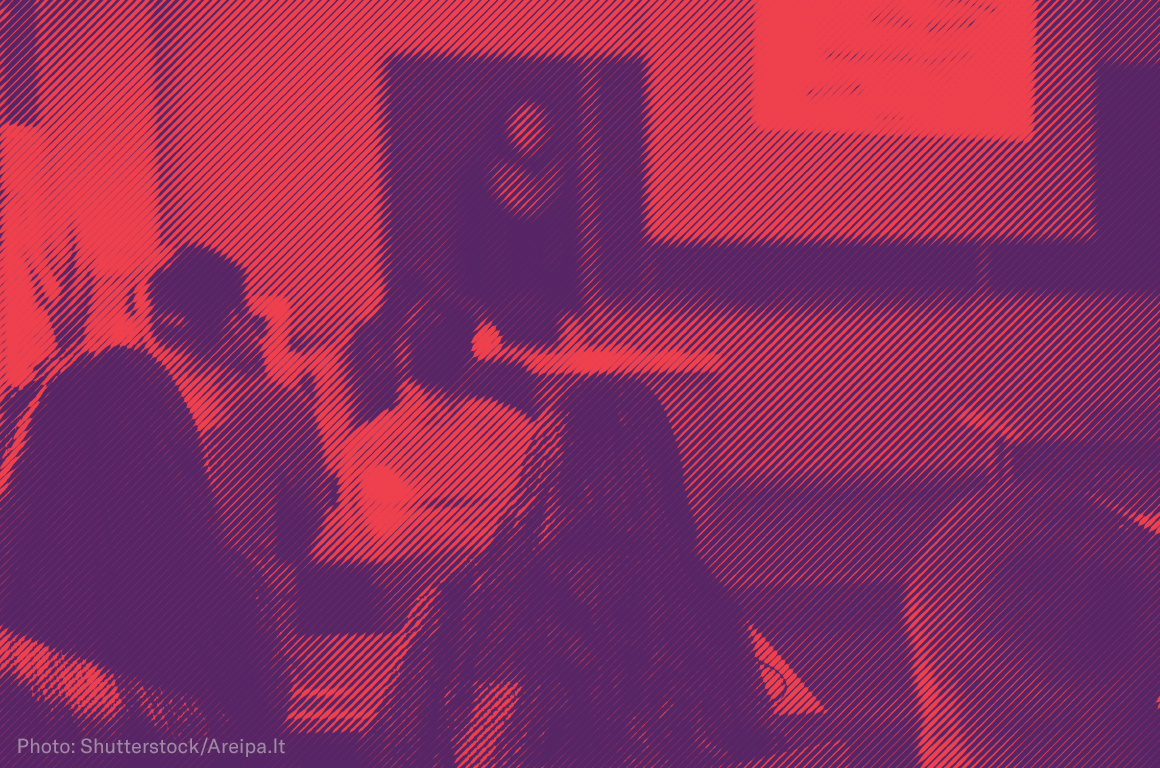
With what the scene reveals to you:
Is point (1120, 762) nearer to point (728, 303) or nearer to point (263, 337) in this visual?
point (728, 303)

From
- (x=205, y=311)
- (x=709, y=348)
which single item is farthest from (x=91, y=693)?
(x=709, y=348)

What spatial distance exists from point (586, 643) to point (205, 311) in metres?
0.53

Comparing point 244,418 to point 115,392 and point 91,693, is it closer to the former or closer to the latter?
point 115,392

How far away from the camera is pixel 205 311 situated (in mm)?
895

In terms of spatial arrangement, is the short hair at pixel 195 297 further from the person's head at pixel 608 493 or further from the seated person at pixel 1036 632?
the seated person at pixel 1036 632

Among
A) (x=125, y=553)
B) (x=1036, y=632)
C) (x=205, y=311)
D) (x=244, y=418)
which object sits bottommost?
(x=1036, y=632)

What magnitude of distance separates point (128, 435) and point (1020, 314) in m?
0.95

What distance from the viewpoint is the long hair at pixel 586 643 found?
0.82 m

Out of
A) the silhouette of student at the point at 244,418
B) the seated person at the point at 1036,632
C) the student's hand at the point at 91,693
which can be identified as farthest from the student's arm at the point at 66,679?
the seated person at the point at 1036,632

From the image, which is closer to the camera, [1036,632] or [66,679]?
[66,679]

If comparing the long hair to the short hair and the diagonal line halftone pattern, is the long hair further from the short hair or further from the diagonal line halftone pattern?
the short hair

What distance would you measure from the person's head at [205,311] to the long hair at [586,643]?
13.3 inches

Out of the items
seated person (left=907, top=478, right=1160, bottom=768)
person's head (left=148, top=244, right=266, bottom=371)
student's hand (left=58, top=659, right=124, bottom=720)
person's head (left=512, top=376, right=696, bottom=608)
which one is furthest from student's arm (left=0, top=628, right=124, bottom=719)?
seated person (left=907, top=478, right=1160, bottom=768)

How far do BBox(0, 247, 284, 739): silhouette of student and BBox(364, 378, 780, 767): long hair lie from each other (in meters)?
Result: 0.19
